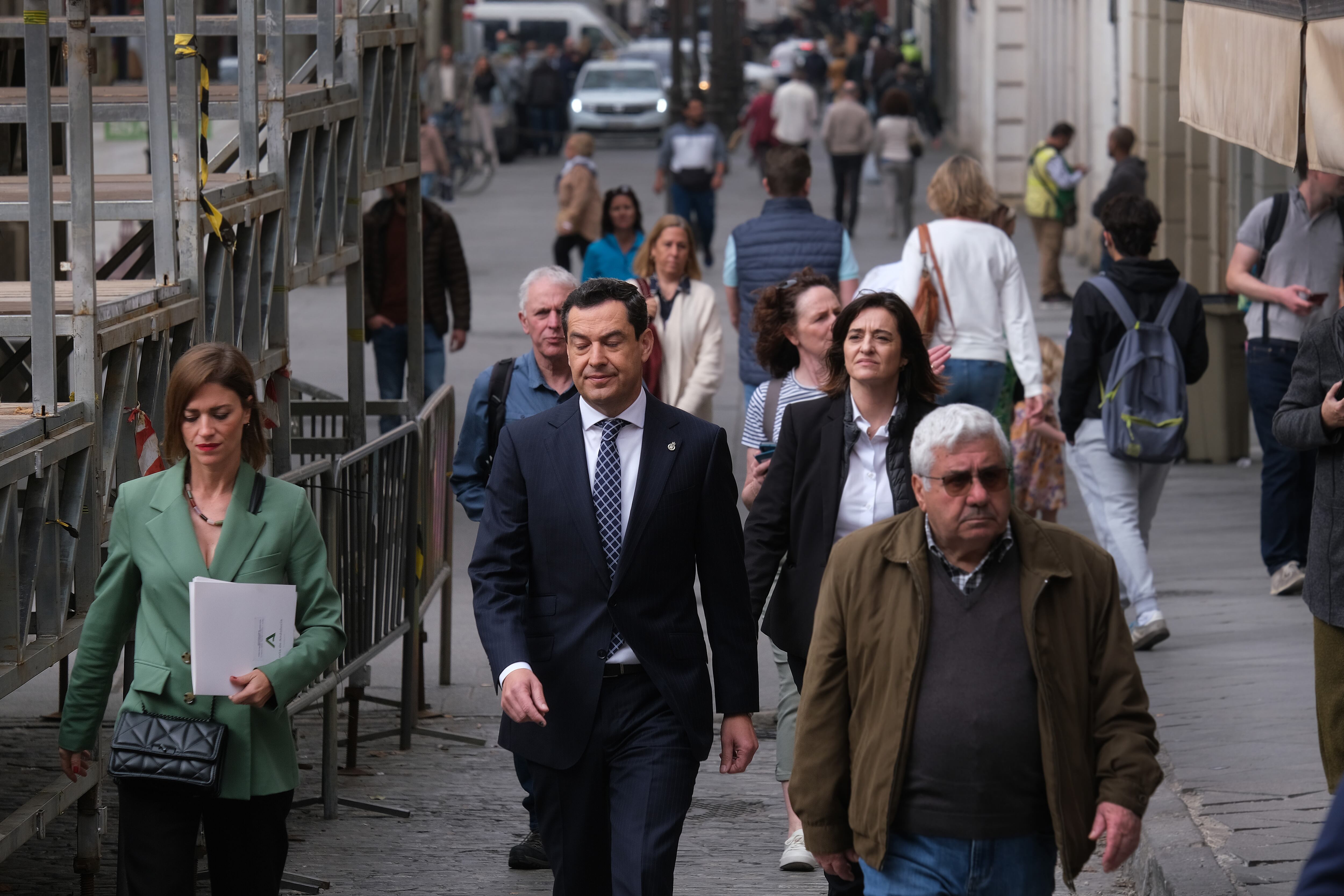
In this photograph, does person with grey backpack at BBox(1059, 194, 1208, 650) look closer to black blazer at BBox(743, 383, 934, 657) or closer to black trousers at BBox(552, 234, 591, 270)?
black blazer at BBox(743, 383, 934, 657)

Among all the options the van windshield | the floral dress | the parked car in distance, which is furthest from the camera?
the van windshield

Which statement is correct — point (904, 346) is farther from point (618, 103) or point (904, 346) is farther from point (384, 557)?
point (618, 103)

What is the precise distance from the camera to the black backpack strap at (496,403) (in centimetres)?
611

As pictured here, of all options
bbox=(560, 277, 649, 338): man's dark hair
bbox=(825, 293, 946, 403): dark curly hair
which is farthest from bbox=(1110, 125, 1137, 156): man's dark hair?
bbox=(560, 277, 649, 338): man's dark hair

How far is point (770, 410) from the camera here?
6.14 metres

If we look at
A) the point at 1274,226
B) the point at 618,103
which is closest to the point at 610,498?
the point at 1274,226

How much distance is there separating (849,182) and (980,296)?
1678 centimetres

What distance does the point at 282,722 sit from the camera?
445cm

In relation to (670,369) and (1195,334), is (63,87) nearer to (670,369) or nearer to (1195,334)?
(670,369)

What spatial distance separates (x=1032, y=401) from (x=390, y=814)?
3185 millimetres

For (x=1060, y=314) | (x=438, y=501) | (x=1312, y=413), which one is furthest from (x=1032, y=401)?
(x=1060, y=314)

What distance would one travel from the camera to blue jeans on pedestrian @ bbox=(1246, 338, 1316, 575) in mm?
8875

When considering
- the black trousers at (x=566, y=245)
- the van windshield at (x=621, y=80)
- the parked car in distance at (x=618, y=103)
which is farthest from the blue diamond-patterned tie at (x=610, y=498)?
the van windshield at (x=621, y=80)

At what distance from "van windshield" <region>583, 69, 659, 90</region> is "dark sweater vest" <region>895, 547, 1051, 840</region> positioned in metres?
37.6
